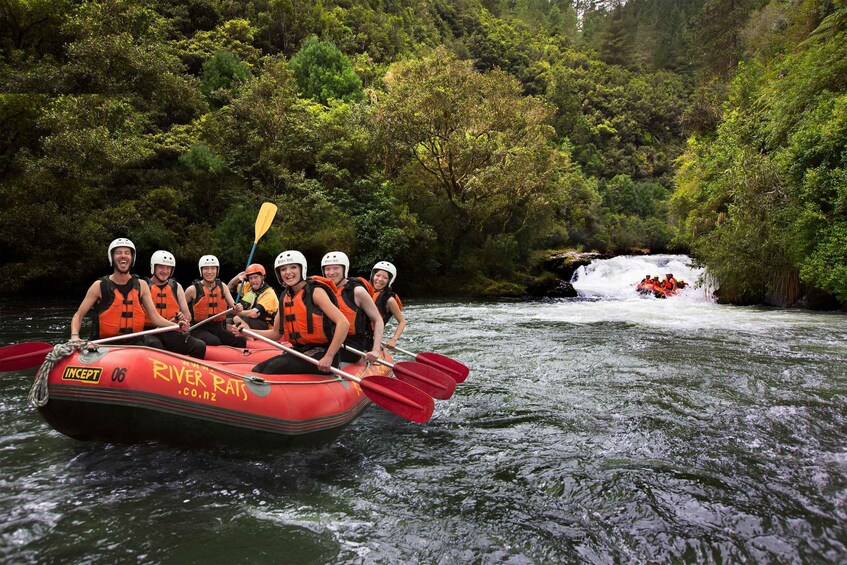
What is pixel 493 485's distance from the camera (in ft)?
11.4

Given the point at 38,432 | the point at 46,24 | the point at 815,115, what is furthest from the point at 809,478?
the point at 46,24

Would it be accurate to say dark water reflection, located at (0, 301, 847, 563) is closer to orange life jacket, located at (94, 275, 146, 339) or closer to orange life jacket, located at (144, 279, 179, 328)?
orange life jacket, located at (94, 275, 146, 339)

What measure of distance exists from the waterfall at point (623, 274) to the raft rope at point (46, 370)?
17880 mm

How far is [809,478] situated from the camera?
3451 mm

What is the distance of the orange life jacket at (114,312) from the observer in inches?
181

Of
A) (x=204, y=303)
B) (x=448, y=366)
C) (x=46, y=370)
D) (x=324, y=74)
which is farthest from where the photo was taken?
(x=324, y=74)

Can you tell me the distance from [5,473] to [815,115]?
15391 mm

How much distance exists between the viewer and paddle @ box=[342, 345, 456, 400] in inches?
186

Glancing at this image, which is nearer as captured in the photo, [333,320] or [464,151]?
[333,320]

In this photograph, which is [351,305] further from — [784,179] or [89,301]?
[784,179]

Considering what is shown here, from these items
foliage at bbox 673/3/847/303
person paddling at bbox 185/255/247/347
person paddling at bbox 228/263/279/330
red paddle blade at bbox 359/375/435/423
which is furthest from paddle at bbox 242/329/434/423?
foliage at bbox 673/3/847/303

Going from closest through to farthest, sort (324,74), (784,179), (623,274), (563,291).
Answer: (784,179) → (563,291) → (623,274) → (324,74)

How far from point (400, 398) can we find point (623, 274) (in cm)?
1954

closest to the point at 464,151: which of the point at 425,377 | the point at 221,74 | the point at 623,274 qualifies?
the point at 623,274
